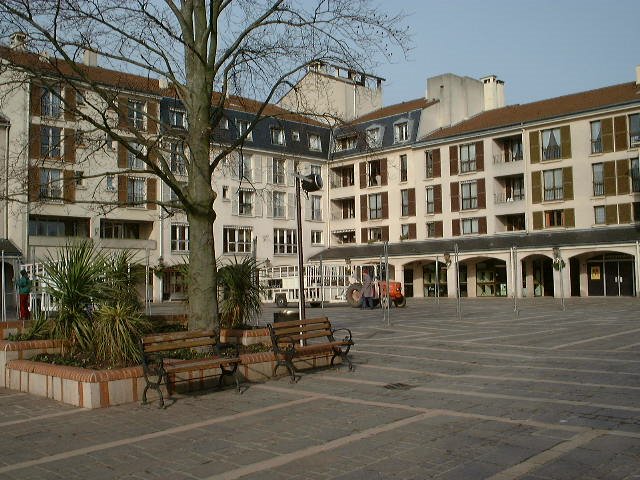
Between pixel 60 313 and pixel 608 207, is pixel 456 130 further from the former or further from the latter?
pixel 60 313

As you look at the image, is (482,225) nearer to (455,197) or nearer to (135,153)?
(455,197)

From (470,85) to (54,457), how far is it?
188 ft

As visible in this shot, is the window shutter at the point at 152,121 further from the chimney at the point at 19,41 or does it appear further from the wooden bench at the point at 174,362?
the wooden bench at the point at 174,362

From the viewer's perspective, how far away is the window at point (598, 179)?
148 feet

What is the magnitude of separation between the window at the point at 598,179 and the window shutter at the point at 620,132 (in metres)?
1.74

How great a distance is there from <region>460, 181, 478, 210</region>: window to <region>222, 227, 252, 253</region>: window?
17.2 metres

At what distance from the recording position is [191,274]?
11094mm

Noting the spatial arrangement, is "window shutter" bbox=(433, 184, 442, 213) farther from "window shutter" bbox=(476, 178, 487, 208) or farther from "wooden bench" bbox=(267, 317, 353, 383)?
"wooden bench" bbox=(267, 317, 353, 383)

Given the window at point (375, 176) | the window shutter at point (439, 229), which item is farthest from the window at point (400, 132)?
the window shutter at point (439, 229)

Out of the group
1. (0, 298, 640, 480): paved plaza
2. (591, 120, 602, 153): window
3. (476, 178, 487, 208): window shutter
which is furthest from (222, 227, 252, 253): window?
(0, 298, 640, 480): paved plaza

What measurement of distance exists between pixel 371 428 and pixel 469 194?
46.7 meters

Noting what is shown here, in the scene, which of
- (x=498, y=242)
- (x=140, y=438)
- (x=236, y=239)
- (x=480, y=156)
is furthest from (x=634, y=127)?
(x=140, y=438)

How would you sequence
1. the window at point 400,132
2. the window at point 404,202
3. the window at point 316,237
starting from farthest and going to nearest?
the window at point 316,237 < the window at point 400,132 < the window at point 404,202

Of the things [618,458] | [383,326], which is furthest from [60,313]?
[383,326]
